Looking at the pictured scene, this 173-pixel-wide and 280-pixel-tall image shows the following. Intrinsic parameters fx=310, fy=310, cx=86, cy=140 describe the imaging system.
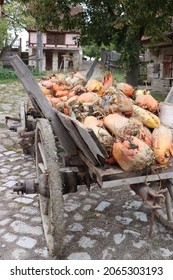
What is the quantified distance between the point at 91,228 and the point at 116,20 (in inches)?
149

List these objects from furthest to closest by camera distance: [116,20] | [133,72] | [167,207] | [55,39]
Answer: [55,39] → [133,72] → [116,20] → [167,207]

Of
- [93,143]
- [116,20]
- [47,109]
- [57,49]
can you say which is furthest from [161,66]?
[57,49]

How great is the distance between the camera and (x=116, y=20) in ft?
17.5

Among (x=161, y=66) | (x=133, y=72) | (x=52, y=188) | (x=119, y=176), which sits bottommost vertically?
(x=52, y=188)

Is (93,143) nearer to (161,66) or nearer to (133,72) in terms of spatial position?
(133,72)

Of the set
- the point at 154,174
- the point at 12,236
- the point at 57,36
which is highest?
the point at 57,36

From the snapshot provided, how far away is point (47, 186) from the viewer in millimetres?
2232

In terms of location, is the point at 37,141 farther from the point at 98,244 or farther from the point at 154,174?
the point at 154,174

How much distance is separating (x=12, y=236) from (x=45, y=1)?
4691 mm

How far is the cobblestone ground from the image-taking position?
2553mm

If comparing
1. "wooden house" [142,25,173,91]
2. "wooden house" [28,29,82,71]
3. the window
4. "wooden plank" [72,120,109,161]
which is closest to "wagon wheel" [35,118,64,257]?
"wooden plank" [72,120,109,161]

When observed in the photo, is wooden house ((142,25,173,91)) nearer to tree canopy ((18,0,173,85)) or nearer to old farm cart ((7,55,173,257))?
tree canopy ((18,0,173,85))

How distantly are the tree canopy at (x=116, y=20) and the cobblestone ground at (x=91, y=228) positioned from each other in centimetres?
313
